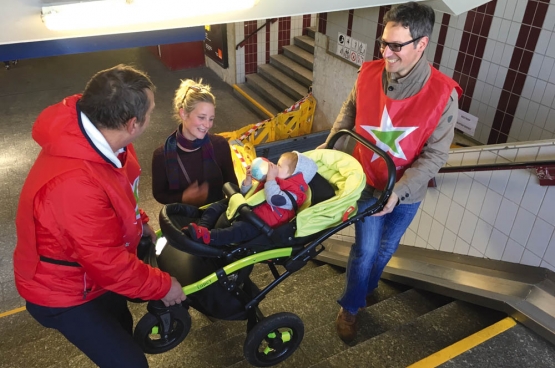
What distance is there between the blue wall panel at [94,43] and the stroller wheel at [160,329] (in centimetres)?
194

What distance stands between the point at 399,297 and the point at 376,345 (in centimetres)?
71

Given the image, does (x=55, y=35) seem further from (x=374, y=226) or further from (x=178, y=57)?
(x=178, y=57)

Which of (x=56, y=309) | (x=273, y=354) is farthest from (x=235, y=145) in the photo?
(x=56, y=309)

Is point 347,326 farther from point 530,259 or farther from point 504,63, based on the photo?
point 504,63

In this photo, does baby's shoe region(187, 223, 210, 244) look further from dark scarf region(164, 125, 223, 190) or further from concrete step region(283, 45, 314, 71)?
concrete step region(283, 45, 314, 71)

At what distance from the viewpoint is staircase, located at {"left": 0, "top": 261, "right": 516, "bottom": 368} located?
2551 mm

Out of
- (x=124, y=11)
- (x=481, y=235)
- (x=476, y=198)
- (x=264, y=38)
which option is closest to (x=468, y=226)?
(x=481, y=235)

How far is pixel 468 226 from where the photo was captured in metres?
3.50

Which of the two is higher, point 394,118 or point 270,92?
point 394,118

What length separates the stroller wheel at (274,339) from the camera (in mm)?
2293

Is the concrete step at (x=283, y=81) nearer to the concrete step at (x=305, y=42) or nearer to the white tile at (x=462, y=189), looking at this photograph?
the concrete step at (x=305, y=42)

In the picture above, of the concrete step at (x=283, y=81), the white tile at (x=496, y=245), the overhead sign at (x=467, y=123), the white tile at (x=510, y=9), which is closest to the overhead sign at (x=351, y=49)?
the concrete step at (x=283, y=81)

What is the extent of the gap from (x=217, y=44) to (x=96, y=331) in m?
7.85

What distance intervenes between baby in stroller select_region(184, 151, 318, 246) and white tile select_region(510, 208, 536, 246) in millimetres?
1604
